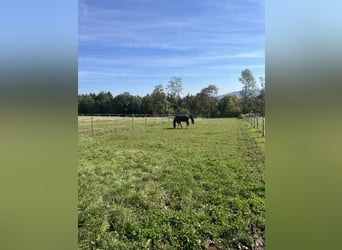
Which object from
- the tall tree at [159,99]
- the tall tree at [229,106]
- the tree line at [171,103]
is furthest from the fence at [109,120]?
the tall tree at [229,106]

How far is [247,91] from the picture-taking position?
225cm

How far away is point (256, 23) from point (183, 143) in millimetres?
4631

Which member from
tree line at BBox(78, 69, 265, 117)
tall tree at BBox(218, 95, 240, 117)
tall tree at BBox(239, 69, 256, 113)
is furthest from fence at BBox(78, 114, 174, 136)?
tall tree at BBox(239, 69, 256, 113)

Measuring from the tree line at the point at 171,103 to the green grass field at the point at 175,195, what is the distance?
0.23 m

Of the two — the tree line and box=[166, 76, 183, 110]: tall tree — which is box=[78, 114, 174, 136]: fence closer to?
the tree line

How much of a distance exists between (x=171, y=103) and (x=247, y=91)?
100 centimetres

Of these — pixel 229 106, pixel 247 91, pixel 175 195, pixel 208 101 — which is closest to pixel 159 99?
pixel 208 101

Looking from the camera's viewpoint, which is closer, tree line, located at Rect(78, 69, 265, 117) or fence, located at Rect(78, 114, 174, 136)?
tree line, located at Rect(78, 69, 265, 117)

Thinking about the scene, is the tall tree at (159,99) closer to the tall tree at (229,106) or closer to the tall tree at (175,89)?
the tall tree at (175,89)

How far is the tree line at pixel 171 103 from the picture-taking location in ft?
8.18

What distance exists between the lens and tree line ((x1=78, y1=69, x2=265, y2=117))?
2.49 metres
